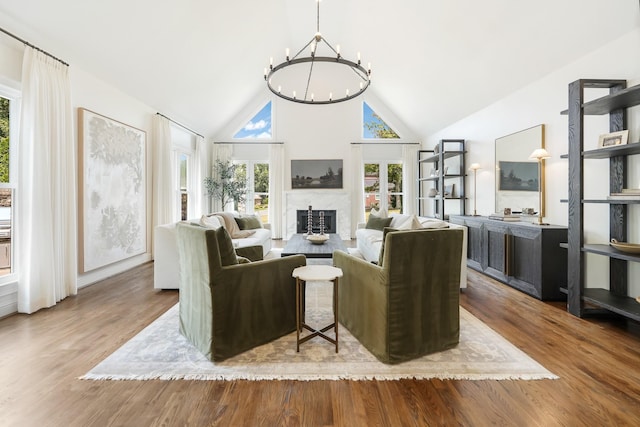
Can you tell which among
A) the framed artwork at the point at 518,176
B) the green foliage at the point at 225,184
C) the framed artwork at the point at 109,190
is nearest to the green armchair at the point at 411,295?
the framed artwork at the point at 518,176

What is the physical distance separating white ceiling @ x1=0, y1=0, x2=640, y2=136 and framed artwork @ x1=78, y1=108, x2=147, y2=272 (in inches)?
28.7

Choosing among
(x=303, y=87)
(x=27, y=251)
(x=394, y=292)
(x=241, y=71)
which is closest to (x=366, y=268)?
(x=394, y=292)

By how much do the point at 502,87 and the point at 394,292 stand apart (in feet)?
A: 13.8

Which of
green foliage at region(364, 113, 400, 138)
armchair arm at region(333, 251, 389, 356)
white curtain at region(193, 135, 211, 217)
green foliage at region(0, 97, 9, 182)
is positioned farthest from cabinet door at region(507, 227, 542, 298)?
white curtain at region(193, 135, 211, 217)

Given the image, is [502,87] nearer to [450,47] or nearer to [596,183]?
[450,47]

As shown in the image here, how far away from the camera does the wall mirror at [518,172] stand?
3.93 meters

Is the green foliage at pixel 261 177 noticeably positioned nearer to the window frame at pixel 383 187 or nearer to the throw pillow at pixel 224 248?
the window frame at pixel 383 187

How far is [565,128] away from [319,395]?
13.1 ft

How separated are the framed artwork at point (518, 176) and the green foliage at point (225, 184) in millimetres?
5710

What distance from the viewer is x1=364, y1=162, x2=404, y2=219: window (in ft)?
26.6

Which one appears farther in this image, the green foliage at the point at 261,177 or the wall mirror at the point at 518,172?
the green foliage at the point at 261,177

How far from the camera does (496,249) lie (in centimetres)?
407

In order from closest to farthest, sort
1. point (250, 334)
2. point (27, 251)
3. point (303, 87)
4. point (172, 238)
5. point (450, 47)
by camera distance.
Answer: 1. point (250, 334)
2. point (27, 251)
3. point (172, 238)
4. point (450, 47)
5. point (303, 87)

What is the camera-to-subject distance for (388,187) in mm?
8148
